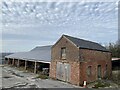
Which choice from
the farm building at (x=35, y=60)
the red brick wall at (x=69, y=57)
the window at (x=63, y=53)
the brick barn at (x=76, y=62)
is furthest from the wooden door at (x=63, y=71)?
the farm building at (x=35, y=60)

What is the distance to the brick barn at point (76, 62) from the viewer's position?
71.8 ft

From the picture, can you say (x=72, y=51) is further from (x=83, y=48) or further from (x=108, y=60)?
(x=108, y=60)

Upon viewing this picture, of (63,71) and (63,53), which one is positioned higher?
(63,53)

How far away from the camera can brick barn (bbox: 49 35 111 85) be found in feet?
71.8

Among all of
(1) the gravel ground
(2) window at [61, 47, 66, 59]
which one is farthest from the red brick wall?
(1) the gravel ground

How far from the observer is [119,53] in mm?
41750

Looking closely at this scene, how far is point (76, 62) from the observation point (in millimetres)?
21984

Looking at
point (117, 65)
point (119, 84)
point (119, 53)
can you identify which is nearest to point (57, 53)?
point (119, 84)

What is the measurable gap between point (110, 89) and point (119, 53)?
24.0m

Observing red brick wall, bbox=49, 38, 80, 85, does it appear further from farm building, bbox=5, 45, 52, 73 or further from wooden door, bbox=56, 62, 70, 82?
farm building, bbox=5, 45, 52, 73

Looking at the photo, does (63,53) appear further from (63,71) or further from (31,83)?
(31,83)

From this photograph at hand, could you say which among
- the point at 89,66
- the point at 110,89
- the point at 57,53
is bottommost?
the point at 110,89

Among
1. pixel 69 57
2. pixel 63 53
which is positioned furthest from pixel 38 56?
→ pixel 69 57

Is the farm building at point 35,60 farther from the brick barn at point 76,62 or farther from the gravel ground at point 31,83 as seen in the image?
the gravel ground at point 31,83
